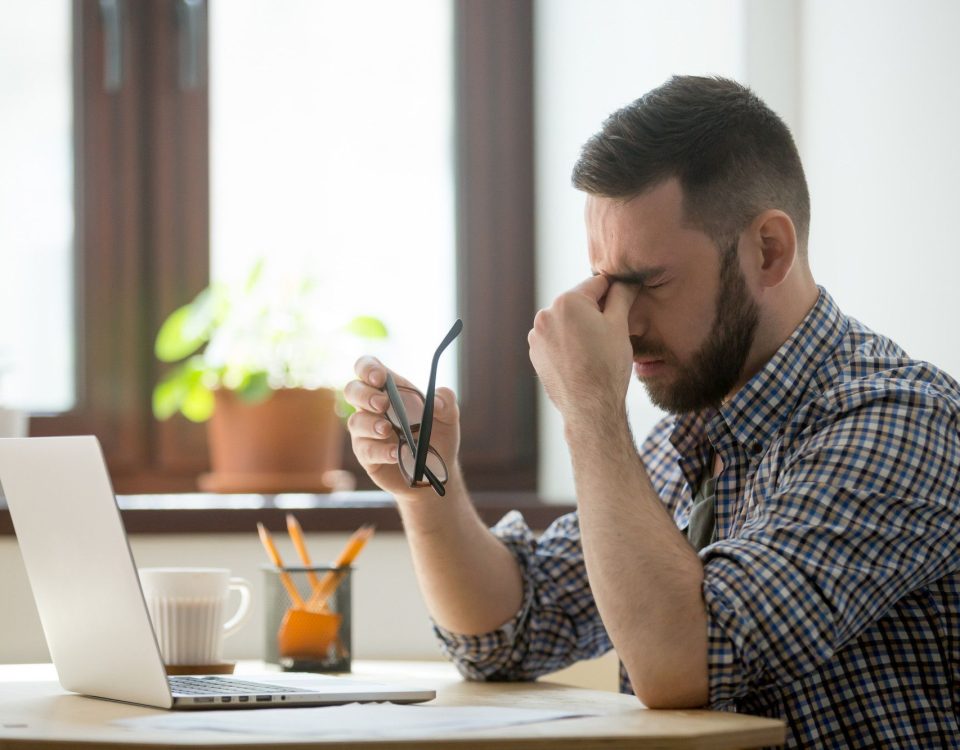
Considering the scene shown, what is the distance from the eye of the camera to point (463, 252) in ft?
7.98

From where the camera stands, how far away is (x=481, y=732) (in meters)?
0.91

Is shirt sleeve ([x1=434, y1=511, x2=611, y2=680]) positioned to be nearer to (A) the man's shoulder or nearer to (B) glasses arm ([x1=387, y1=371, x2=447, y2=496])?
(B) glasses arm ([x1=387, y1=371, x2=447, y2=496])

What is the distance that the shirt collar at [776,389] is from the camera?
1316 millimetres

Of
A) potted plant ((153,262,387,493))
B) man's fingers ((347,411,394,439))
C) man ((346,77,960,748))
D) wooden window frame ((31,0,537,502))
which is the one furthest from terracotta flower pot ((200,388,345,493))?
man's fingers ((347,411,394,439))

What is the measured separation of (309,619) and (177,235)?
1058mm

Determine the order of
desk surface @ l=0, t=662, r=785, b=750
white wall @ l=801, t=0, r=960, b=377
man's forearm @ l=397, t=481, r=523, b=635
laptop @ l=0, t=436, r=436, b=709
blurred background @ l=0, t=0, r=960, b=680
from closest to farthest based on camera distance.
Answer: desk surface @ l=0, t=662, r=785, b=750, laptop @ l=0, t=436, r=436, b=709, man's forearm @ l=397, t=481, r=523, b=635, white wall @ l=801, t=0, r=960, b=377, blurred background @ l=0, t=0, r=960, b=680

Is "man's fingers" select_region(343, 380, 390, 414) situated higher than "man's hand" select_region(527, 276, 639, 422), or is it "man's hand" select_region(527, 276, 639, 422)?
"man's hand" select_region(527, 276, 639, 422)

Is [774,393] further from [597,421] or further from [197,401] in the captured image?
[197,401]

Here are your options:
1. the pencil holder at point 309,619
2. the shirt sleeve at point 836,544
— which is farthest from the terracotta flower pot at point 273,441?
Answer: the shirt sleeve at point 836,544

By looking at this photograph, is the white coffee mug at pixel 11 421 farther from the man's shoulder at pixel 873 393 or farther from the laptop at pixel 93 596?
the man's shoulder at pixel 873 393

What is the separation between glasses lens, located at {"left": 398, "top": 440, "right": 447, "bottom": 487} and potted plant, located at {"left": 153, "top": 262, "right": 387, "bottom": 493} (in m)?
0.79

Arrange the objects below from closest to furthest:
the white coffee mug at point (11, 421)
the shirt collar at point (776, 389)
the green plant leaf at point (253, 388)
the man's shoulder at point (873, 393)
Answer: the man's shoulder at point (873, 393), the shirt collar at point (776, 389), the white coffee mug at point (11, 421), the green plant leaf at point (253, 388)

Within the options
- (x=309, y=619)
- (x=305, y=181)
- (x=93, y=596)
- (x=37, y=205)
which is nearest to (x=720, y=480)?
(x=309, y=619)

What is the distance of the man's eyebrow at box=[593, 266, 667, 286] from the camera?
→ 4.50 ft
